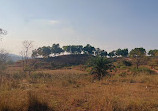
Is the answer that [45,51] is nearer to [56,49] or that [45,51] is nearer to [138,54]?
[56,49]

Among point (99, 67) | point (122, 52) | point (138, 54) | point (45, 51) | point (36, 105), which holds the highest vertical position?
point (45, 51)

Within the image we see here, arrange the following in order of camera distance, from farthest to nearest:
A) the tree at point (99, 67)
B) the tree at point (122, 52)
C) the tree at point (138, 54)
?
the tree at point (122, 52) → the tree at point (138, 54) → the tree at point (99, 67)

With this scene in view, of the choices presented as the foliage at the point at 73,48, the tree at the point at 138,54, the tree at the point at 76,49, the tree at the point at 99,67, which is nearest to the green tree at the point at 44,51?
the foliage at the point at 73,48

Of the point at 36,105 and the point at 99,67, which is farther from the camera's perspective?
the point at 99,67

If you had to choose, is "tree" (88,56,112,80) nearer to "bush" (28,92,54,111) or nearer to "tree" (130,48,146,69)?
"bush" (28,92,54,111)

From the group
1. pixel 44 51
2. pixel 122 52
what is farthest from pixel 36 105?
pixel 122 52

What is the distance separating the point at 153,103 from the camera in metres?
4.43

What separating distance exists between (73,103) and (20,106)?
176 cm

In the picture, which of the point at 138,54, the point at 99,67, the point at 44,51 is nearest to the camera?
the point at 99,67

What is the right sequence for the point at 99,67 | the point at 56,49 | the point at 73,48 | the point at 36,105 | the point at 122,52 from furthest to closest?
the point at 73,48, the point at 56,49, the point at 122,52, the point at 99,67, the point at 36,105

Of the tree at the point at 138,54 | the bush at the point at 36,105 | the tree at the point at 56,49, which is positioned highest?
the tree at the point at 56,49

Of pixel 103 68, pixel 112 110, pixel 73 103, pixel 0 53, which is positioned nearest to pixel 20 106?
pixel 73 103

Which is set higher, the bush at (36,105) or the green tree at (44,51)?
the green tree at (44,51)

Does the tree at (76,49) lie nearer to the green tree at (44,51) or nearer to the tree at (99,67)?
the green tree at (44,51)
